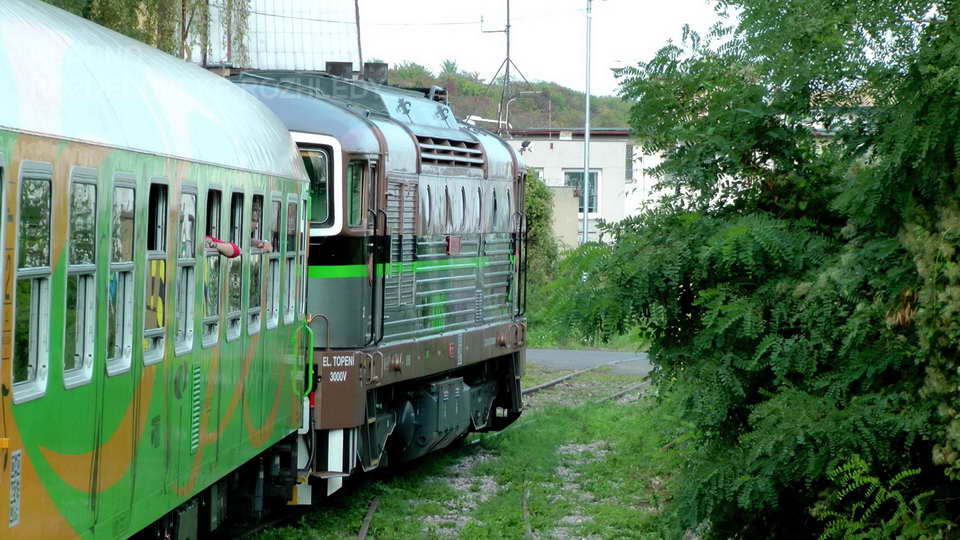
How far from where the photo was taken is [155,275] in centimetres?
735

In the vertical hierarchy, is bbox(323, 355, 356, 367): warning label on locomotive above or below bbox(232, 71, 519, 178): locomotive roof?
below

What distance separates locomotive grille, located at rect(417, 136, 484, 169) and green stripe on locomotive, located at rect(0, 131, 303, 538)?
4.12 metres

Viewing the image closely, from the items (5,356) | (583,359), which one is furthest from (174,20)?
(5,356)

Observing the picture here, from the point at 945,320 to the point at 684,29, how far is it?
338 cm

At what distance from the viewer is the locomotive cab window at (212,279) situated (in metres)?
8.46

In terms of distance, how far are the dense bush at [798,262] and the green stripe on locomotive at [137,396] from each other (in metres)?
2.18

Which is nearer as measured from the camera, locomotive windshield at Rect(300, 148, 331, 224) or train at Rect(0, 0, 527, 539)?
train at Rect(0, 0, 527, 539)

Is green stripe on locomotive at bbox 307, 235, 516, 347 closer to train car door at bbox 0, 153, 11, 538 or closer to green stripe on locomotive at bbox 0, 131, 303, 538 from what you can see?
green stripe on locomotive at bbox 0, 131, 303, 538

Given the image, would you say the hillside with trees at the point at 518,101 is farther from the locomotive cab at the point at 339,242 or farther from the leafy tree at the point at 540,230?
the locomotive cab at the point at 339,242

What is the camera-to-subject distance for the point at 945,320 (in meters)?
6.61

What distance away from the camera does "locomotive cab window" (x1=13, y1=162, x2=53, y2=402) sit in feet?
17.4

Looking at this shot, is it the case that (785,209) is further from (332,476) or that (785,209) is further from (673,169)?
(332,476)

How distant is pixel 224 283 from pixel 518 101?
9251 centimetres

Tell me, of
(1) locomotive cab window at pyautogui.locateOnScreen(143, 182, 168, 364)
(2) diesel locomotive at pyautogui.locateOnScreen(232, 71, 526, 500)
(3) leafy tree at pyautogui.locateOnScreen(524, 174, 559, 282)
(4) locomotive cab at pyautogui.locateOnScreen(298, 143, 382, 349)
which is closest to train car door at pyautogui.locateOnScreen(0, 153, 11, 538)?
(1) locomotive cab window at pyautogui.locateOnScreen(143, 182, 168, 364)
